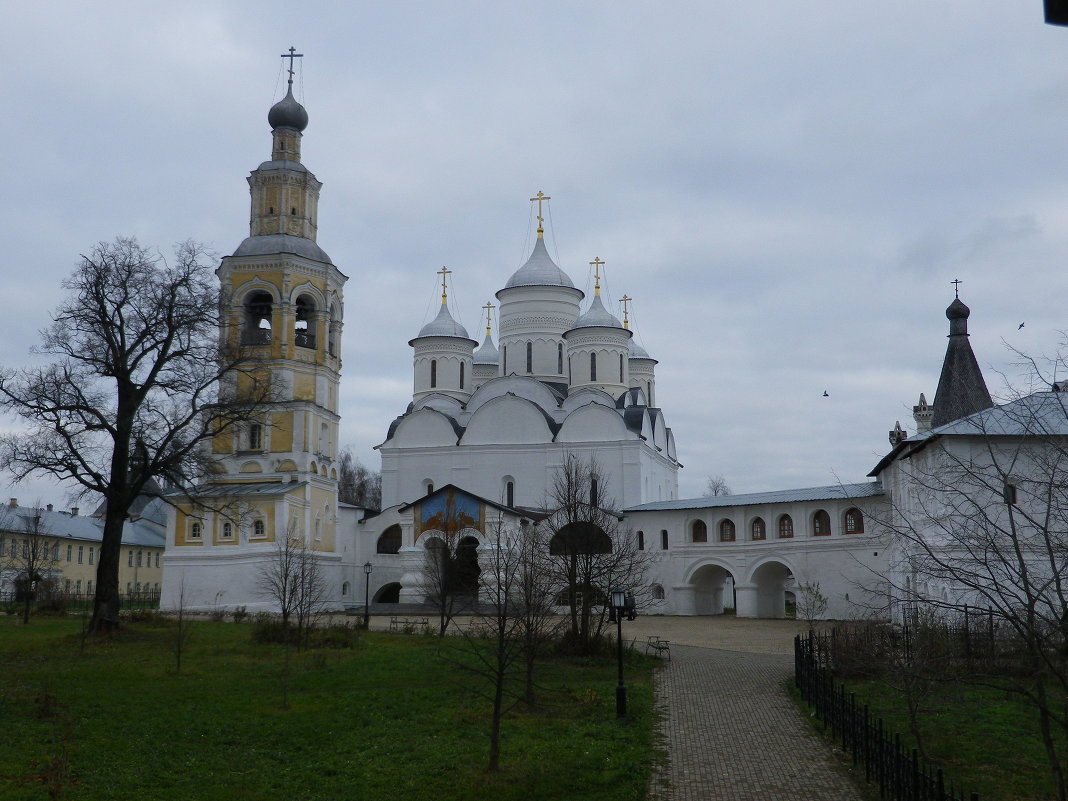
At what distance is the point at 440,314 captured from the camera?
47.7 meters

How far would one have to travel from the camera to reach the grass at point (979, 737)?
10.6 meters

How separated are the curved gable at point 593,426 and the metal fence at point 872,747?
24.0m

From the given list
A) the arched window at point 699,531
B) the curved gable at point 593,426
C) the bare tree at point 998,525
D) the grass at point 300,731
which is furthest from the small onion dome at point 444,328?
the grass at point 300,731

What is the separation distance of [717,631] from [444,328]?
22.9 m

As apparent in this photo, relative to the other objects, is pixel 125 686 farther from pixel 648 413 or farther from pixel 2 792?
pixel 648 413

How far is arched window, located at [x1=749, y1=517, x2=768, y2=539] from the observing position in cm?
3547

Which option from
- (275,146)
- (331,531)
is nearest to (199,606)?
(331,531)

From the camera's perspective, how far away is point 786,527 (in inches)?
1374

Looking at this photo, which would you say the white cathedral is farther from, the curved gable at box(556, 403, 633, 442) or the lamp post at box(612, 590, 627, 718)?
the lamp post at box(612, 590, 627, 718)

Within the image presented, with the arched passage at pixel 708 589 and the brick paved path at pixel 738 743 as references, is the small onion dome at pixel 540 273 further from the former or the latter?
the brick paved path at pixel 738 743

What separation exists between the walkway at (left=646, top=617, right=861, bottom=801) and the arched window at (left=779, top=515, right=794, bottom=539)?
16341 millimetres

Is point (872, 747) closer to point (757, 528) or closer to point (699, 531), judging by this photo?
point (757, 528)

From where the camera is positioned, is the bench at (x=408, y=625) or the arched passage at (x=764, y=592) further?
the arched passage at (x=764, y=592)

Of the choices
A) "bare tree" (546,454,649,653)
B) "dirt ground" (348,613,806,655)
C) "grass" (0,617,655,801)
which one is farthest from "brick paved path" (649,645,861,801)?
"dirt ground" (348,613,806,655)
